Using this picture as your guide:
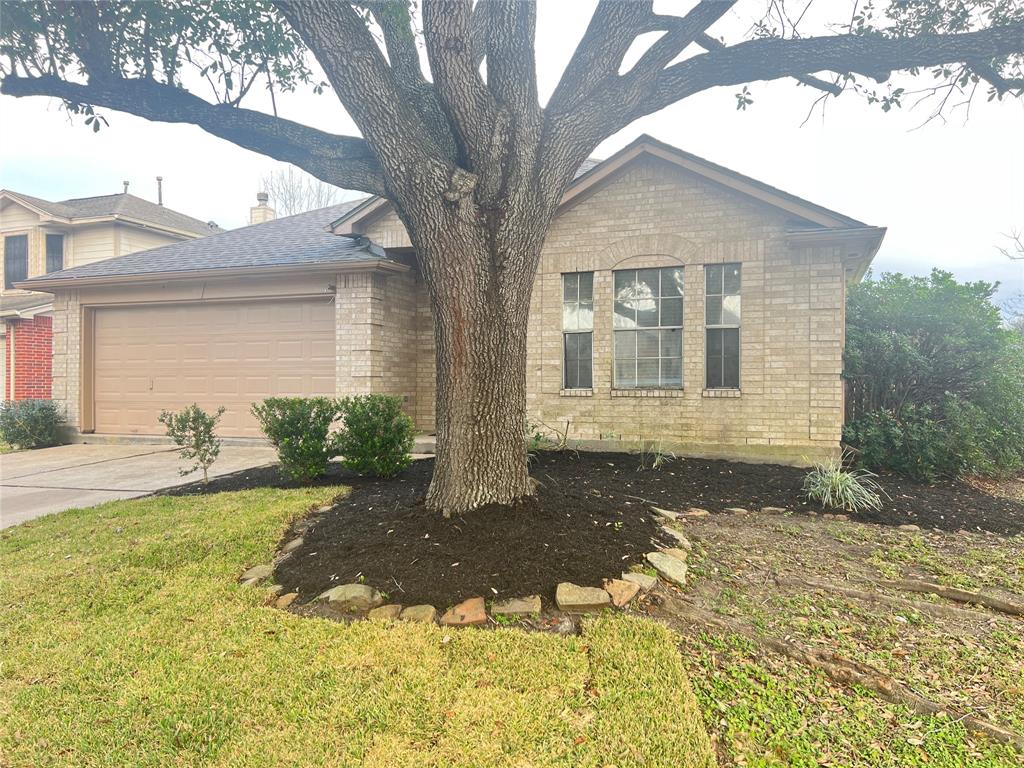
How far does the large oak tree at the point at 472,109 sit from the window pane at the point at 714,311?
3.88 meters

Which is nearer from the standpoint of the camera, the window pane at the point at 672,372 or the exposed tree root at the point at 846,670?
the exposed tree root at the point at 846,670

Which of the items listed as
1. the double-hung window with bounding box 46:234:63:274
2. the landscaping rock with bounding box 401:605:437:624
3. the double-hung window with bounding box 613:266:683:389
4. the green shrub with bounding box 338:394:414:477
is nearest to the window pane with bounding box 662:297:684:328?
the double-hung window with bounding box 613:266:683:389

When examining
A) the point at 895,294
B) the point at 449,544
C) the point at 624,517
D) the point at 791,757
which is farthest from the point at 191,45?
the point at 895,294

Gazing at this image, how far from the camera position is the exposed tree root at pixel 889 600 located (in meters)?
3.45

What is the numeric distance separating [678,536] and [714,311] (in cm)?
497

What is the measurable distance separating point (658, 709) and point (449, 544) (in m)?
1.87

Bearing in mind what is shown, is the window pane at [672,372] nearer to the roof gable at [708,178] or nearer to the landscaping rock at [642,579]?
the roof gable at [708,178]

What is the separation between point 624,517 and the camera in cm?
458

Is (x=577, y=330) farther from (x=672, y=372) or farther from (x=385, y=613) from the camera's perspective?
(x=385, y=613)

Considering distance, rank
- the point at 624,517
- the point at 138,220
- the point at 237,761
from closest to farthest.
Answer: the point at 237,761, the point at 624,517, the point at 138,220

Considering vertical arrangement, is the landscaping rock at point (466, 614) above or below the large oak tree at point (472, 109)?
below

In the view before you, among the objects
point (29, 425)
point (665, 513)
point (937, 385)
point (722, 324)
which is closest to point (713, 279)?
→ point (722, 324)

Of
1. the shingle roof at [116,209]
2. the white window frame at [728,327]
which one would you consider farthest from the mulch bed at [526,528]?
the shingle roof at [116,209]

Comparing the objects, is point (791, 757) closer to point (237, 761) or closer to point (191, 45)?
point (237, 761)
